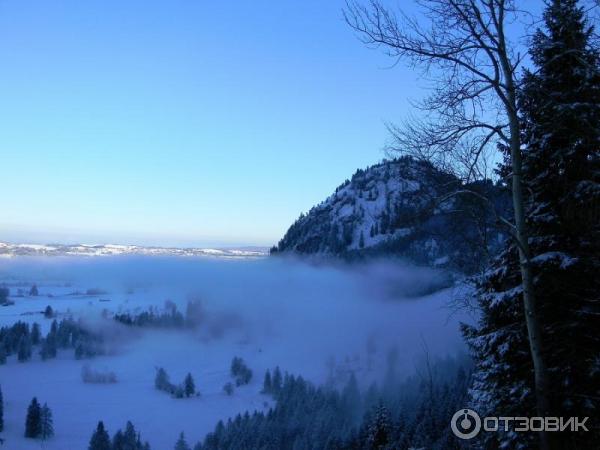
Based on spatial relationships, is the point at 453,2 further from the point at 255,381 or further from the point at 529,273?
the point at 255,381

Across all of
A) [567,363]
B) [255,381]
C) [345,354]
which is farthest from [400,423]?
[345,354]

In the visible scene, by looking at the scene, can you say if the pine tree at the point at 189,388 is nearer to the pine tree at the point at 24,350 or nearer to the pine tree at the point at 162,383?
the pine tree at the point at 162,383

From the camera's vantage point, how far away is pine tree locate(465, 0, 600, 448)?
24.3ft

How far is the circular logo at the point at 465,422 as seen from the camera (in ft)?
25.8

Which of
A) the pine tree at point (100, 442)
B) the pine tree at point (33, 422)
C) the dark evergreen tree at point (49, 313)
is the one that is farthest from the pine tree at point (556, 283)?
the dark evergreen tree at point (49, 313)

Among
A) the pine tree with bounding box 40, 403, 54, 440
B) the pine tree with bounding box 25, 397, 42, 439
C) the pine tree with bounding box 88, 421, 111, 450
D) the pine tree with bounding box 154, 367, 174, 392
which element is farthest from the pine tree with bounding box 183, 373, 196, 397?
the pine tree with bounding box 88, 421, 111, 450

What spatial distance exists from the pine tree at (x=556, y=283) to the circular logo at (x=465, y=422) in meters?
0.61

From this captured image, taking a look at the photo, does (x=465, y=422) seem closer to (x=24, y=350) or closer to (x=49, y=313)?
(x=24, y=350)

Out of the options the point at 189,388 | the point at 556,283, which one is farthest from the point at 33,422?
the point at 556,283

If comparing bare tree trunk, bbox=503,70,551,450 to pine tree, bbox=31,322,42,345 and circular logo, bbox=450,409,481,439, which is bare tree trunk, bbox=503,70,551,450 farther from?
pine tree, bbox=31,322,42,345

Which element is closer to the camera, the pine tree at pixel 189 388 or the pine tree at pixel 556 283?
the pine tree at pixel 556 283

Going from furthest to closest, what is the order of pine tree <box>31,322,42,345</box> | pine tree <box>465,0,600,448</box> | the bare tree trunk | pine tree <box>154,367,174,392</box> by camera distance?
pine tree <box>31,322,42,345</box> < pine tree <box>154,367,174,392</box> < pine tree <box>465,0,600,448</box> < the bare tree trunk

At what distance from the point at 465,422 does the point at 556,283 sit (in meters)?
2.78

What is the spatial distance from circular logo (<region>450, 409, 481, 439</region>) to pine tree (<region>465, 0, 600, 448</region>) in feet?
2.01
